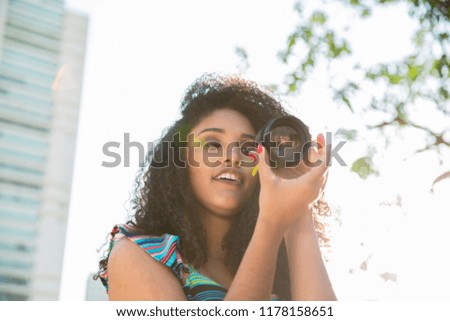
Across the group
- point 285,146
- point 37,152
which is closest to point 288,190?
point 285,146

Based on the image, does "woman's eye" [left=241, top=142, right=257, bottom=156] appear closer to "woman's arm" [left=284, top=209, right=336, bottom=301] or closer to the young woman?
the young woman

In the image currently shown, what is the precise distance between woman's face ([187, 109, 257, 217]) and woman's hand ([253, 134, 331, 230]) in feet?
0.60

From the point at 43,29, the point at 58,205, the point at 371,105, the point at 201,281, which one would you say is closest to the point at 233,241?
the point at 201,281

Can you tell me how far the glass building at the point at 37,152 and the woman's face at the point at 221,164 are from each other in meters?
30.7

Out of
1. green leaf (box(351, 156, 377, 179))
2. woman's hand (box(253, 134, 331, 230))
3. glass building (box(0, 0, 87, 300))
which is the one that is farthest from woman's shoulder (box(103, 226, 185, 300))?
glass building (box(0, 0, 87, 300))

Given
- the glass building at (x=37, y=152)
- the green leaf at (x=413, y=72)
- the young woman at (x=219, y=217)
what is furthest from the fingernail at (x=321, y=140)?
the glass building at (x=37, y=152)

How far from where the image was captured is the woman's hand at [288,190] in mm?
953

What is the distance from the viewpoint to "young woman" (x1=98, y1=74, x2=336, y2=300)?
94 cm

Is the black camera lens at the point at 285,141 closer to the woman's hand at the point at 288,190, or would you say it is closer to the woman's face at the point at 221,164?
the woman's hand at the point at 288,190

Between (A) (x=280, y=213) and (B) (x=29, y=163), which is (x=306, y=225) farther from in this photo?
(B) (x=29, y=163)

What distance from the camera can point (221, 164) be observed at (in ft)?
3.90

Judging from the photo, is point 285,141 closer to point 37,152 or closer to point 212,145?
point 212,145

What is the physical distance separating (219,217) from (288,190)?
301 millimetres

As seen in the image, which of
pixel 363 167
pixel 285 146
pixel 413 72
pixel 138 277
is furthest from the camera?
pixel 413 72
